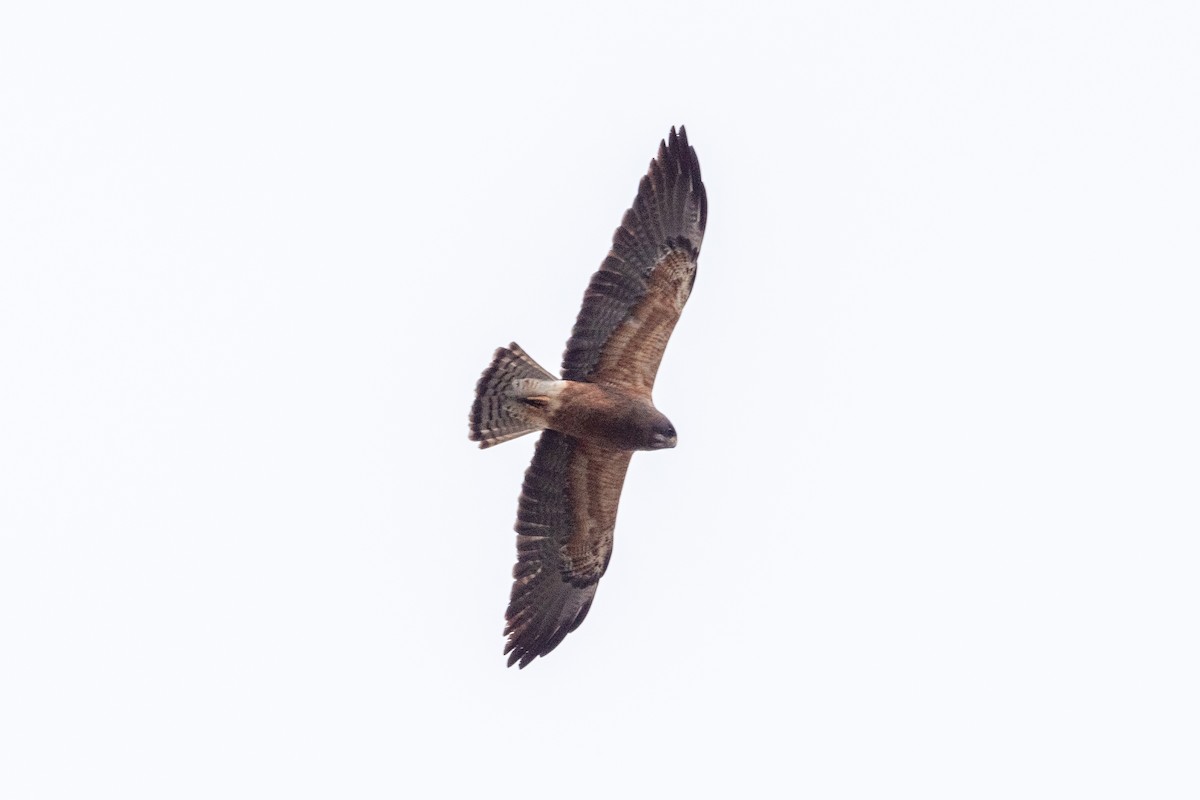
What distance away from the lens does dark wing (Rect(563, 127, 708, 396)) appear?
16.0 m

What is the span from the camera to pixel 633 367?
52.7ft

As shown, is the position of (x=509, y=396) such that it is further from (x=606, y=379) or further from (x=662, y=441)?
(x=662, y=441)

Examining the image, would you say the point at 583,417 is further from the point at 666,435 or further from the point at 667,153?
the point at 667,153

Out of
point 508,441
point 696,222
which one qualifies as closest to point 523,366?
point 508,441

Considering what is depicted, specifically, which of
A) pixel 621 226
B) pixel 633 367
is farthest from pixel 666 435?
pixel 621 226

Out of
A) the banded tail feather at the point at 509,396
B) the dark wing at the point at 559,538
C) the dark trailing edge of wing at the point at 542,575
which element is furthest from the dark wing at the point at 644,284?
the dark trailing edge of wing at the point at 542,575

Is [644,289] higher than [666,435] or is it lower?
higher

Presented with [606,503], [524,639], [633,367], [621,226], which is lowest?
[524,639]

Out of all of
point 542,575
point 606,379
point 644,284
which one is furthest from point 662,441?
point 542,575

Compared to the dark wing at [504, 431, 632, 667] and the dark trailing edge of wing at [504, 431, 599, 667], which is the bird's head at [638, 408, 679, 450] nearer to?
the dark wing at [504, 431, 632, 667]

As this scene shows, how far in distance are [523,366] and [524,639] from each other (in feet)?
7.63

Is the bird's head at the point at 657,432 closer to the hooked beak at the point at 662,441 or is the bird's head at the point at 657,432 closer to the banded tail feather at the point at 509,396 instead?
the hooked beak at the point at 662,441

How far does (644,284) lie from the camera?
16.0 meters

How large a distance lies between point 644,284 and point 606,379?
82 centimetres
